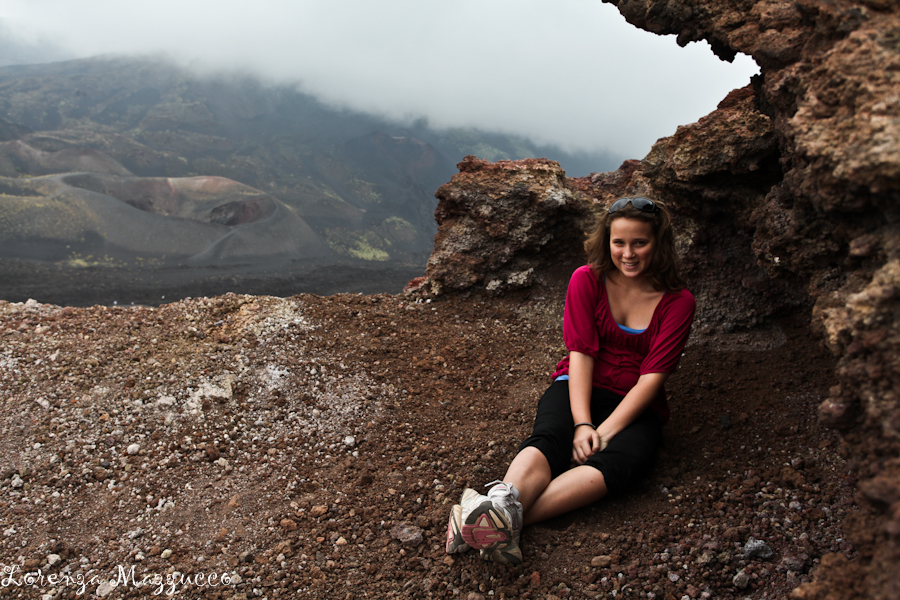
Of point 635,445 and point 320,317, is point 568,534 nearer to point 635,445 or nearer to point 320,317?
point 635,445

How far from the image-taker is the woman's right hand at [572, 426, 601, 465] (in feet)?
8.58

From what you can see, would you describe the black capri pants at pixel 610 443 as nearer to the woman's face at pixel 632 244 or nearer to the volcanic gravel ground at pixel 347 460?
the volcanic gravel ground at pixel 347 460

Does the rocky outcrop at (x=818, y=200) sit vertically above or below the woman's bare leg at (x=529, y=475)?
above

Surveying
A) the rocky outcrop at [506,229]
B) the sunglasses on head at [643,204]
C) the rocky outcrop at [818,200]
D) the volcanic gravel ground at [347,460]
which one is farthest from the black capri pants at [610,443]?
the rocky outcrop at [506,229]

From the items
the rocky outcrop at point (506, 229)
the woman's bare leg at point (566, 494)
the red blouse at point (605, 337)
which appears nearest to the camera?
the woman's bare leg at point (566, 494)

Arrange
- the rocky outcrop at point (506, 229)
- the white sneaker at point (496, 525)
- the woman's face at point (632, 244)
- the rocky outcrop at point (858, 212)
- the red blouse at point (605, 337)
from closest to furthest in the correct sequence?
the rocky outcrop at point (858, 212) → the white sneaker at point (496, 525) → the woman's face at point (632, 244) → the red blouse at point (605, 337) → the rocky outcrop at point (506, 229)

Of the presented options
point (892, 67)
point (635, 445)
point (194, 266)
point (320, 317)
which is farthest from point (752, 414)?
point (194, 266)

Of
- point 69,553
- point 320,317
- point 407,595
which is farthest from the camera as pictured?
point 320,317

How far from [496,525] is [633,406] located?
97cm

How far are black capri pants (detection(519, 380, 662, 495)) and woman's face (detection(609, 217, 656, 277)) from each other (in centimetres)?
71

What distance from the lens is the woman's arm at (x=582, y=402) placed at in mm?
2631

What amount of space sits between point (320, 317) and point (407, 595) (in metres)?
3.17

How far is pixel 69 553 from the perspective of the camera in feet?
8.75

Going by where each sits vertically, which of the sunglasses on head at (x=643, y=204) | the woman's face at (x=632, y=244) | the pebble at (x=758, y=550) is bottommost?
the pebble at (x=758, y=550)
